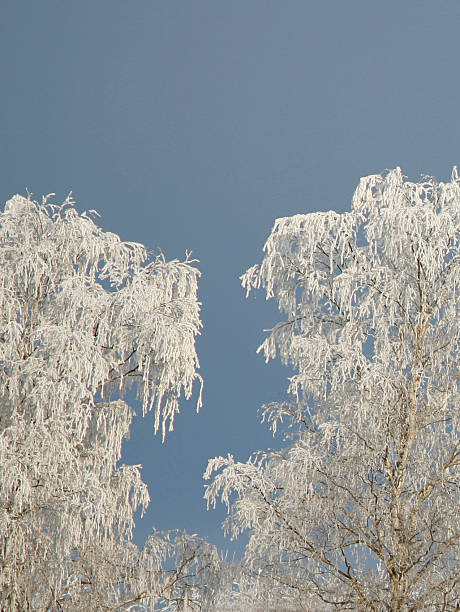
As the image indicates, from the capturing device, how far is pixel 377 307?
7.71 meters

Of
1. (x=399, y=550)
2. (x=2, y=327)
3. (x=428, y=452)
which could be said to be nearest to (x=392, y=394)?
(x=428, y=452)

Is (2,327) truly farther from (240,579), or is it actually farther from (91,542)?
(240,579)

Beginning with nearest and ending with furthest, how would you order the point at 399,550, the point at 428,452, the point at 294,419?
the point at 399,550 → the point at 428,452 → the point at 294,419

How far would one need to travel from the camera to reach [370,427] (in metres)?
7.30

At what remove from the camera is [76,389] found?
7.34 m

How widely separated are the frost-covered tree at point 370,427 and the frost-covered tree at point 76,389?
115cm

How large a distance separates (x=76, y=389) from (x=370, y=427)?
2748mm

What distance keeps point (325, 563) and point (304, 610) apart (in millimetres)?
474

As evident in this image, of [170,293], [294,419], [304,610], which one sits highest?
[170,293]

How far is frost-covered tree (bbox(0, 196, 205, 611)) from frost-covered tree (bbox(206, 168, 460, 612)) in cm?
115

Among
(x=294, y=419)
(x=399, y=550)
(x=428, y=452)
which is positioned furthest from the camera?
(x=294, y=419)

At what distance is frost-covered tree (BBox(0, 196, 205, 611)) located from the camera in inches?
291

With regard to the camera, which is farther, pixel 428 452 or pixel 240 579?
pixel 240 579

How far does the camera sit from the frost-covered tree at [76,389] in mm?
7387
